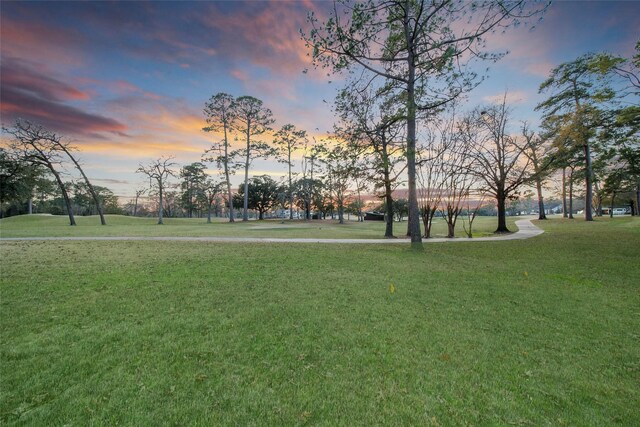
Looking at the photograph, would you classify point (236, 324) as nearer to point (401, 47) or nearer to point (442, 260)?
point (442, 260)

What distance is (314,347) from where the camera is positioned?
368 cm

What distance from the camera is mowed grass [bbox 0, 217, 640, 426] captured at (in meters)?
2.53

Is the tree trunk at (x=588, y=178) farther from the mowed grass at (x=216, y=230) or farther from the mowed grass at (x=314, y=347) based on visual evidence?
the mowed grass at (x=314, y=347)

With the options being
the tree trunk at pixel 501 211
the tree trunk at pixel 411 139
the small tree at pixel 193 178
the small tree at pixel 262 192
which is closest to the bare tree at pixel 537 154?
the tree trunk at pixel 501 211

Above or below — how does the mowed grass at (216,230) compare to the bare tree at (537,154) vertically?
below

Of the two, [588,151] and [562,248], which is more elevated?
[588,151]

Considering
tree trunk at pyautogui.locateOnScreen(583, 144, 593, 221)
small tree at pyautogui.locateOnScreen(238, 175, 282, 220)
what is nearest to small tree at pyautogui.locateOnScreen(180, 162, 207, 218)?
small tree at pyautogui.locateOnScreen(238, 175, 282, 220)

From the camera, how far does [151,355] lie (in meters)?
3.40

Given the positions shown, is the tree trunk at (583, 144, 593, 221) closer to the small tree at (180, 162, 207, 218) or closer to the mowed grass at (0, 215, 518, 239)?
the mowed grass at (0, 215, 518, 239)

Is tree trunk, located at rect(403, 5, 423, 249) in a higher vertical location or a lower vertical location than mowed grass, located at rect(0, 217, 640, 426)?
higher

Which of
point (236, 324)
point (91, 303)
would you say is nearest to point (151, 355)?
point (236, 324)

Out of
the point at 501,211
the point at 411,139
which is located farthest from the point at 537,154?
the point at 411,139

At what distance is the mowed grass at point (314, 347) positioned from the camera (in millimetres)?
2529

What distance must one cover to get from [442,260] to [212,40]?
48.0 ft
